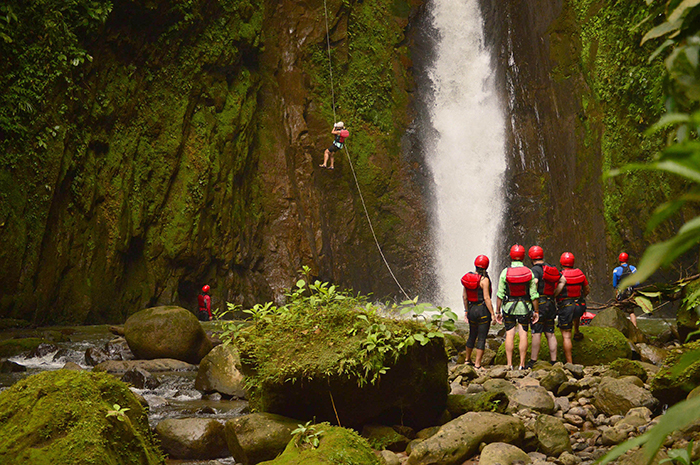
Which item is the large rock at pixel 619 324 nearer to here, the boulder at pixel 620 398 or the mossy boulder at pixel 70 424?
the boulder at pixel 620 398

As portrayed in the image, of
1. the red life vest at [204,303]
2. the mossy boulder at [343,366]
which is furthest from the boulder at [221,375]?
the red life vest at [204,303]

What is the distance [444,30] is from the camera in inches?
974

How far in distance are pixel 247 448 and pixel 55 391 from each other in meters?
1.70

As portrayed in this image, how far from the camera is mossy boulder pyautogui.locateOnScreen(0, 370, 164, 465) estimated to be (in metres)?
3.15

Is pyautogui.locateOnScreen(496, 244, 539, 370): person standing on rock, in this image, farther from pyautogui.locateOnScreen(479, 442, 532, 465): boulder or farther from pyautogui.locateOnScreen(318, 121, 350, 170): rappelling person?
pyautogui.locateOnScreen(318, 121, 350, 170): rappelling person

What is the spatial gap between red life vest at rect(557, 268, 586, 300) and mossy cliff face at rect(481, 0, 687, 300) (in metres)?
6.34

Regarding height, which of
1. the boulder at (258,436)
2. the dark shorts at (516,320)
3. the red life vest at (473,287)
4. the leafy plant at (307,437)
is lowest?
the boulder at (258,436)

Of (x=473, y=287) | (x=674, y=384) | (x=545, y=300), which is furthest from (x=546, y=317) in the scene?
(x=674, y=384)

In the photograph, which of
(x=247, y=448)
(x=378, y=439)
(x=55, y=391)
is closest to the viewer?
(x=55, y=391)

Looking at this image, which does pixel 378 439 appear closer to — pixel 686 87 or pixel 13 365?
pixel 686 87

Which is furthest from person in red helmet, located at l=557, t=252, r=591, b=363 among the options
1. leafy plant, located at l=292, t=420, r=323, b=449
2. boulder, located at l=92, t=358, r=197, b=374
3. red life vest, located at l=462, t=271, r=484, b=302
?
boulder, located at l=92, t=358, r=197, b=374

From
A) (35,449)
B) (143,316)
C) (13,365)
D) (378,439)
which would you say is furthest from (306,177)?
(35,449)

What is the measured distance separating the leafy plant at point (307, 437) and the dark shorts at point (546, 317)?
18.8ft

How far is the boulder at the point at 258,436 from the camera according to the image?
15.0ft
